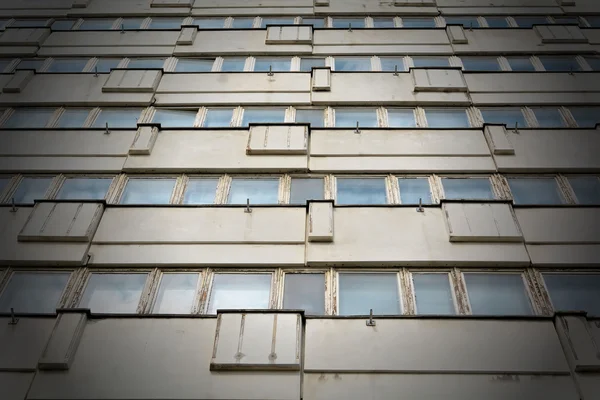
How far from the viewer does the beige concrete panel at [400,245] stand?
9.36 meters

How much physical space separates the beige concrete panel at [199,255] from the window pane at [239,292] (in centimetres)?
23

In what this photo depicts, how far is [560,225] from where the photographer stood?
9938 mm

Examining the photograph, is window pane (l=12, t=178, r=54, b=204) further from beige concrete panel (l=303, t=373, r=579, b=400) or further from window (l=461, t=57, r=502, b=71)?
window (l=461, t=57, r=502, b=71)

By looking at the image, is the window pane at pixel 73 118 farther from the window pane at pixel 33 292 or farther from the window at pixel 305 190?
the window at pixel 305 190

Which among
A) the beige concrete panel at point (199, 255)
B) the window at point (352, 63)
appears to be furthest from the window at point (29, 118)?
the window at point (352, 63)

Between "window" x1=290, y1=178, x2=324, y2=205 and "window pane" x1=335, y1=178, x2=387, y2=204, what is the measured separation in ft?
1.28

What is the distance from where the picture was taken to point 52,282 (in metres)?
9.48

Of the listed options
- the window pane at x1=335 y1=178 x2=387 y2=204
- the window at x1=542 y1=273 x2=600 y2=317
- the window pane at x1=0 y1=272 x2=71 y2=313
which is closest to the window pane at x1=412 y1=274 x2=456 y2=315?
the window at x1=542 y1=273 x2=600 y2=317

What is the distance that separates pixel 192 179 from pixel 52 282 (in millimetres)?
3431

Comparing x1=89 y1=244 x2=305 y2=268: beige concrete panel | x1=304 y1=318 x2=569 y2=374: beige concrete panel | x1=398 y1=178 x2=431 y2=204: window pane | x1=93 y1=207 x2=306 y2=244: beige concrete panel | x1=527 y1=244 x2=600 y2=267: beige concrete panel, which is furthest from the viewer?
x1=398 y1=178 x2=431 y2=204: window pane

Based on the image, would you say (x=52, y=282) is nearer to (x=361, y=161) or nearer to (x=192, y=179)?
(x=192, y=179)

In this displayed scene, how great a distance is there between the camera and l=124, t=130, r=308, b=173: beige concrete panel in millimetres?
11500

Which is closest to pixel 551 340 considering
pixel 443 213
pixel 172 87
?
pixel 443 213

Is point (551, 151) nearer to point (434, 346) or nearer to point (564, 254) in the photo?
point (564, 254)
